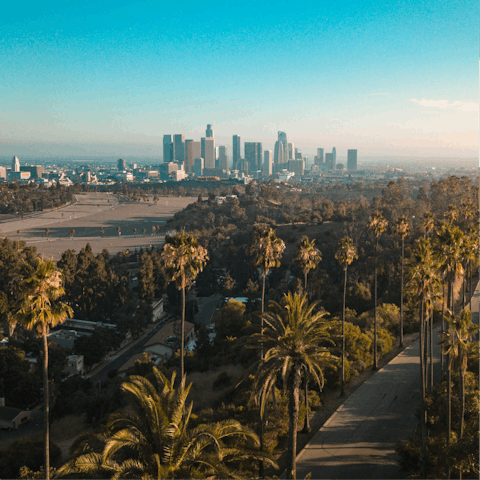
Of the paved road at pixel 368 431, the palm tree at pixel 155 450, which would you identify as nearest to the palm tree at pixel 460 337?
the paved road at pixel 368 431

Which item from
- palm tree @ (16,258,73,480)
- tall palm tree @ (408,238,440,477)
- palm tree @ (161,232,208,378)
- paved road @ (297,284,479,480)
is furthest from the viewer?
palm tree @ (161,232,208,378)

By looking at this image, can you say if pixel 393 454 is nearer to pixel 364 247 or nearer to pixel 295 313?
pixel 295 313

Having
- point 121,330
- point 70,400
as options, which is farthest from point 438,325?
point 121,330

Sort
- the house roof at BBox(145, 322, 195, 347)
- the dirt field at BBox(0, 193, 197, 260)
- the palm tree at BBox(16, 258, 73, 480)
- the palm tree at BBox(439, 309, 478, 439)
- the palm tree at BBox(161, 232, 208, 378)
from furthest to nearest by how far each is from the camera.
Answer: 1. the dirt field at BBox(0, 193, 197, 260)
2. the house roof at BBox(145, 322, 195, 347)
3. the palm tree at BBox(161, 232, 208, 378)
4. the palm tree at BBox(439, 309, 478, 439)
5. the palm tree at BBox(16, 258, 73, 480)

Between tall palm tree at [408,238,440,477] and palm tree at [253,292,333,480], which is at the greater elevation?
tall palm tree at [408,238,440,477]

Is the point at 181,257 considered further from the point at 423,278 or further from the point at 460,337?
the point at 460,337

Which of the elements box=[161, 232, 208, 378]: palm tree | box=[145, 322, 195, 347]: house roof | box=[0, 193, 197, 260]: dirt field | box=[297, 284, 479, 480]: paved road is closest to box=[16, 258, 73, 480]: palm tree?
box=[161, 232, 208, 378]: palm tree

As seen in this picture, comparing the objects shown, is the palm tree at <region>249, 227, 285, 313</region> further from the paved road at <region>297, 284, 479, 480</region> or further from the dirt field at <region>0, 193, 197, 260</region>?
the dirt field at <region>0, 193, 197, 260</region>
